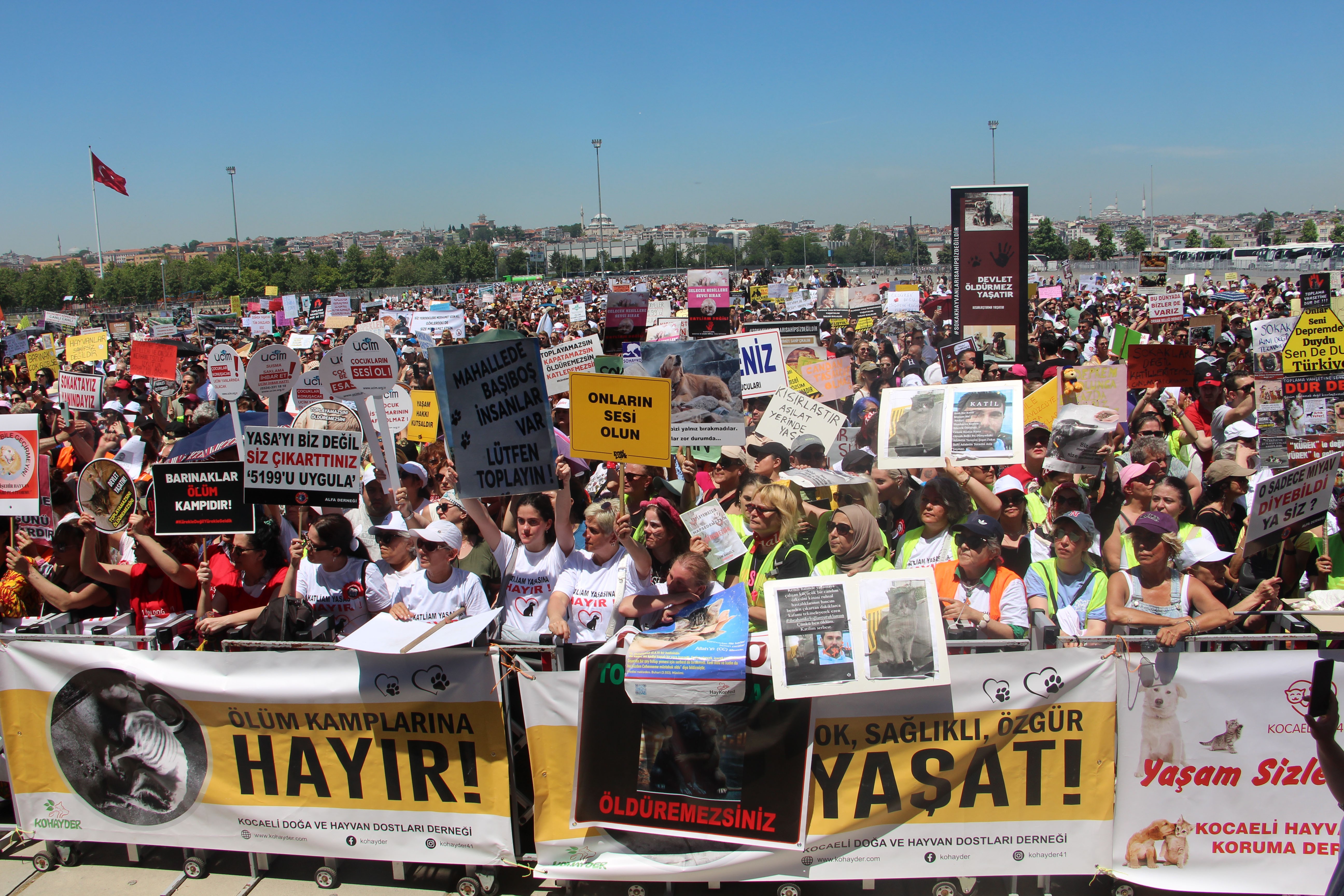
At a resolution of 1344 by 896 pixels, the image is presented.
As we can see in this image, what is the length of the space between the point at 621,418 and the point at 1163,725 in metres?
3.08

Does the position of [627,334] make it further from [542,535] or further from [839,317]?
[839,317]

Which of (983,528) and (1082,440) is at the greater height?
(1082,440)

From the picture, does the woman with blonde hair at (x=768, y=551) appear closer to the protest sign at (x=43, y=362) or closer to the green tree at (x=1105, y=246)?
the protest sign at (x=43, y=362)

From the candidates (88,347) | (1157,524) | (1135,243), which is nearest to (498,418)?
(1157,524)

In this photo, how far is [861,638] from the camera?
13.1ft

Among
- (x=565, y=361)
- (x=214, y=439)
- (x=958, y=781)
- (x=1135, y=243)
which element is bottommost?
(x=958, y=781)

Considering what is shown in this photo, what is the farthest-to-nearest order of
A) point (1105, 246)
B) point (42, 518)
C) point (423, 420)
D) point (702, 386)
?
point (1105, 246), point (423, 420), point (702, 386), point (42, 518)

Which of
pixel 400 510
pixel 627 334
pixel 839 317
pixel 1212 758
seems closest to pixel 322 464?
pixel 400 510

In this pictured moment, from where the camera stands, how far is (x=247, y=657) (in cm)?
459

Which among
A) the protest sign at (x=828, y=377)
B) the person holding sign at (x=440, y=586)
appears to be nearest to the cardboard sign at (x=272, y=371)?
the person holding sign at (x=440, y=586)

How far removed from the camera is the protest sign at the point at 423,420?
1027 centimetres

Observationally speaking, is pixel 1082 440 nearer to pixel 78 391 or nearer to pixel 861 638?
pixel 861 638

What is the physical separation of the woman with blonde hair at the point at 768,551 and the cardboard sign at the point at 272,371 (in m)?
5.97

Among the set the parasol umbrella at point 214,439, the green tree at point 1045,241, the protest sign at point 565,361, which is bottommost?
the parasol umbrella at point 214,439
